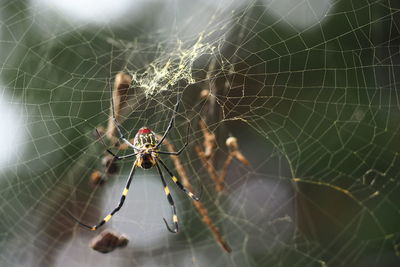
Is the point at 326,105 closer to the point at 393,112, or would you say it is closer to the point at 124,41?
the point at 393,112

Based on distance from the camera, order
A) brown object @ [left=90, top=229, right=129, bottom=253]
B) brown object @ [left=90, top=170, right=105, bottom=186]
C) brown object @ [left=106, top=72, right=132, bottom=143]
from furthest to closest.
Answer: brown object @ [left=90, top=170, right=105, bottom=186]
brown object @ [left=106, top=72, right=132, bottom=143]
brown object @ [left=90, top=229, right=129, bottom=253]

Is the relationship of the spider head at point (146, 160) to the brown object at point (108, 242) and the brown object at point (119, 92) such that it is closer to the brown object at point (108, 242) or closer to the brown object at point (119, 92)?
the brown object at point (119, 92)

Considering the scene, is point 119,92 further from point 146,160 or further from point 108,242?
point 108,242

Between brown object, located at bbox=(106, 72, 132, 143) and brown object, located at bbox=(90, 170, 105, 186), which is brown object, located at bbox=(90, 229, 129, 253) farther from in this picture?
brown object, located at bbox=(106, 72, 132, 143)

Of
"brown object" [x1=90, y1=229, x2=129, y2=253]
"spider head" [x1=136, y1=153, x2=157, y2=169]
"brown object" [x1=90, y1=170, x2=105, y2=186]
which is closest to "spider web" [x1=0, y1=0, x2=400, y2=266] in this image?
"spider head" [x1=136, y1=153, x2=157, y2=169]

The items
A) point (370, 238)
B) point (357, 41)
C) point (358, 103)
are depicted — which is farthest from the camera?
point (370, 238)

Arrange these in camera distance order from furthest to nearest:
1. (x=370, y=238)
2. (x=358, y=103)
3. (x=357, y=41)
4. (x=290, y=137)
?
(x=370, y=238) → (x=290, y=137) → (x=358, y=103) → (x=357, y=41)

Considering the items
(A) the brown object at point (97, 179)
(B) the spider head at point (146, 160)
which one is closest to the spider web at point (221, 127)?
(B) the spider head at point (146, 160)

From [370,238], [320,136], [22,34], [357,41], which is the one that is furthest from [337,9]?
[22,34]
